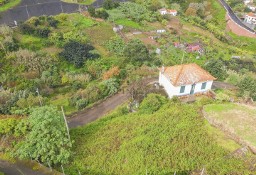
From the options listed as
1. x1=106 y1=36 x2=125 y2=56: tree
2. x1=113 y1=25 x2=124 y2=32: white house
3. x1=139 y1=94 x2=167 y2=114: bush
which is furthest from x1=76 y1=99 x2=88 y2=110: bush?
x1=113 y1=25 x2=124 y2=32: white house

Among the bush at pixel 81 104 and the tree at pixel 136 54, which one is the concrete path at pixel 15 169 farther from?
the tree at pixel 136 54

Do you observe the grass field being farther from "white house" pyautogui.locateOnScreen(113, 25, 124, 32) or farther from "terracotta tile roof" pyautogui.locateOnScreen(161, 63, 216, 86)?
"white house" pyautogui.locateOnScreen(113, 25, 124, 32)

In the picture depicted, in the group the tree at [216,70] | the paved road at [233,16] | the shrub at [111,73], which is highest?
the shrub at [111,73]

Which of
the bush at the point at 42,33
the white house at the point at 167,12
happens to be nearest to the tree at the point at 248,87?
the bush at the point at 42,33

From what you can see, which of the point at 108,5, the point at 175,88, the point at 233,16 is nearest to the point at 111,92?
the point at 175,88

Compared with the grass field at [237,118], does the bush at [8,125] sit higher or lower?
higher

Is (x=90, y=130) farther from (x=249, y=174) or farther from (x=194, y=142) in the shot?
(x=249, y=174)
